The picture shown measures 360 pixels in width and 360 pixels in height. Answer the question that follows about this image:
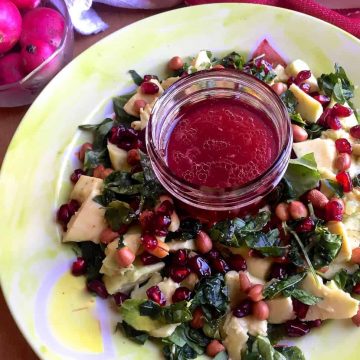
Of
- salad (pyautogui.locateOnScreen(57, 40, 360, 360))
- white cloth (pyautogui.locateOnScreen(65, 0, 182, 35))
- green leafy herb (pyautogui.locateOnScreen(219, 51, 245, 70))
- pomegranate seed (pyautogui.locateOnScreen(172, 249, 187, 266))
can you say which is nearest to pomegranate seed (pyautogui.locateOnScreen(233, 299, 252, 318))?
salad (pyautogui.locateOnScreen(57, 40, 360, 360))

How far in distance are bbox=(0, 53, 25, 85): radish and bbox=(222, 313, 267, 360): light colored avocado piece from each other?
4.92 ft

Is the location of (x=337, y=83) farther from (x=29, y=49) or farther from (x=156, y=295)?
(x=29, y=49)

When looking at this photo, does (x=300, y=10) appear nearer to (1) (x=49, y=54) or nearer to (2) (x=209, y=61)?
(2) (x=209, y=61)

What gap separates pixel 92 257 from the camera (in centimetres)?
235

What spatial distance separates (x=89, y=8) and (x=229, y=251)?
4.94ft

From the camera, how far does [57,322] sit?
7.25ft

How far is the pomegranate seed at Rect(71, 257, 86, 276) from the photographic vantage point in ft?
7.54

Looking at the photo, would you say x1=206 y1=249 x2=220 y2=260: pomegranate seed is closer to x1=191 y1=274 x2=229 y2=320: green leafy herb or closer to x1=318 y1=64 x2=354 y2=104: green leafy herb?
x1=191 y1=274 x2=229 y2=320: green leafy herb

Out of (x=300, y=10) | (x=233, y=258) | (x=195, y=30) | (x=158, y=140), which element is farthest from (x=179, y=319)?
(x=300, y=10)

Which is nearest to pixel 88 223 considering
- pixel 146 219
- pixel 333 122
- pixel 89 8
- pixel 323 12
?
pixel 146 219

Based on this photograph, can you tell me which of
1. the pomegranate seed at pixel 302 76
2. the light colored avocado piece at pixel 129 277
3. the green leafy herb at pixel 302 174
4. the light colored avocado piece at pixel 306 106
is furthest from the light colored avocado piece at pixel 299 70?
the light colored avocado piece at pixel 129 277

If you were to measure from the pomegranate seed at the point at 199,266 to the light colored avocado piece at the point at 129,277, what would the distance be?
0.35 feet

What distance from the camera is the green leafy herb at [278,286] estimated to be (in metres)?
2.13

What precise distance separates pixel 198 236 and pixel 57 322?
1.90 ft
